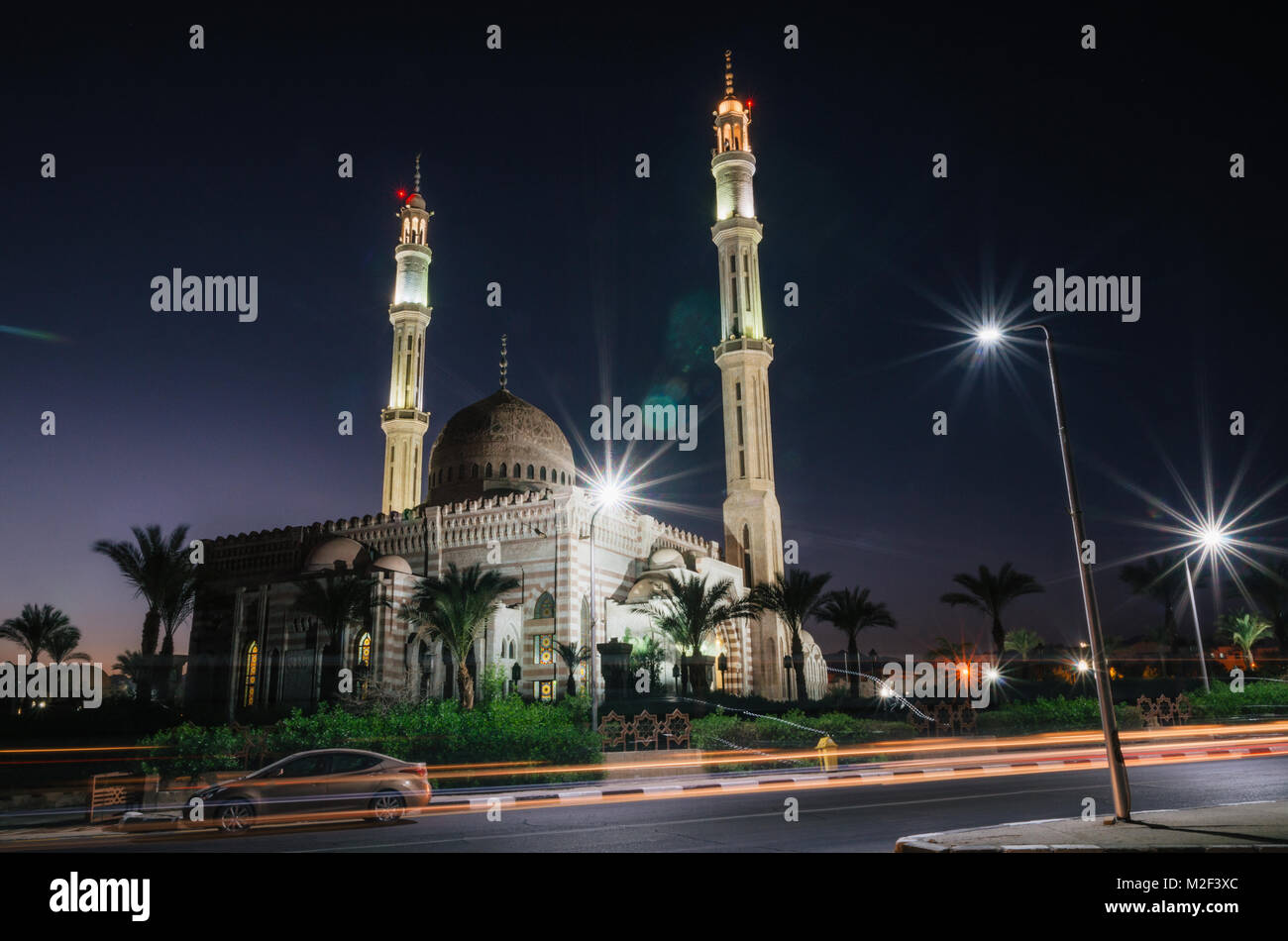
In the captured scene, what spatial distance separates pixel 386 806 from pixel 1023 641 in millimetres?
61049

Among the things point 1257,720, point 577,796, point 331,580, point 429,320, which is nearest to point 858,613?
point 1257,720

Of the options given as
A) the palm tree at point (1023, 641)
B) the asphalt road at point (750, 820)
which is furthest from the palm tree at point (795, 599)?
the palm tree at point (1023, 641)

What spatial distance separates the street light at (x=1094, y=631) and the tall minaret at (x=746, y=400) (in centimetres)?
2998

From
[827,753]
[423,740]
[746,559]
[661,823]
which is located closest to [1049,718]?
[827,753]

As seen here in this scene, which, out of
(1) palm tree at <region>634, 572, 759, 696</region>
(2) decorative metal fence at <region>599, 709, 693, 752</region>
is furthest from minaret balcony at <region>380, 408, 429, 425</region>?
(2) decorative metal fence at <region>599, 709, 693, 752</region>

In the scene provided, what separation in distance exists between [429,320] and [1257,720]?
40427 millimetres

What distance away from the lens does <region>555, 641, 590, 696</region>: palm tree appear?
1207 inches

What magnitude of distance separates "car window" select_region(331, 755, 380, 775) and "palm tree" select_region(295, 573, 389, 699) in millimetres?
19992

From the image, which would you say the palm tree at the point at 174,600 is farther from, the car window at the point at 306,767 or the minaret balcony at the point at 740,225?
the minaret balcony at the point at 740,225

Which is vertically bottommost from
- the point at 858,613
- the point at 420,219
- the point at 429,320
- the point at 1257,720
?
the point at 1257,720

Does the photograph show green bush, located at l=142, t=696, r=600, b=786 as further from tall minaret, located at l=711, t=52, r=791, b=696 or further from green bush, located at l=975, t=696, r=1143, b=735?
tall minaret, located at l=711, t=52, r=791, b=696

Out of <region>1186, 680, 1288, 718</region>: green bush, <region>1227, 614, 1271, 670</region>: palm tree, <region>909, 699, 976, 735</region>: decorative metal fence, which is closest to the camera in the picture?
<region>909, 699, 976, 735</region>: decorative metal fence

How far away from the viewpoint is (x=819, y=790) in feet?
51.1
